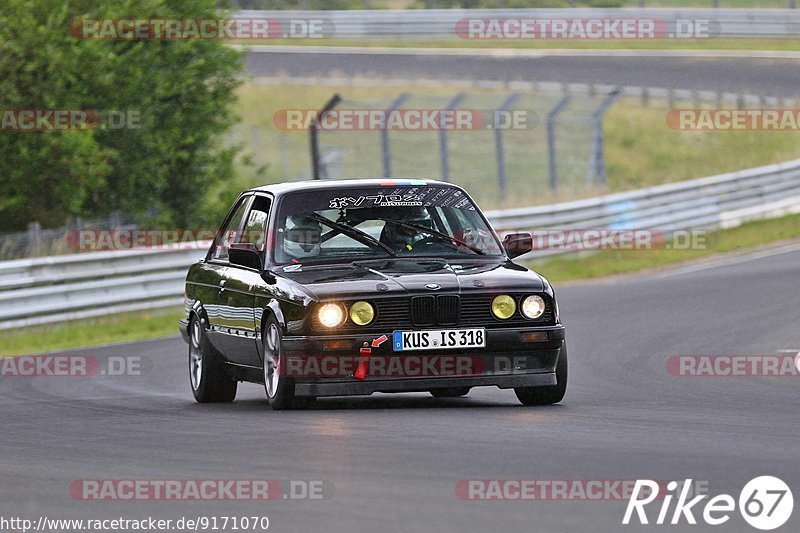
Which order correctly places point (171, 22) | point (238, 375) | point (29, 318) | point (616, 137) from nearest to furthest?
point (238, 375), point (29, 318), point (171, 22), point (616, 137)

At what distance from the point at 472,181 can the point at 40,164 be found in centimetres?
A: 1233

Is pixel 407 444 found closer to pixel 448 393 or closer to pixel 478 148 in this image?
pixel 448 393

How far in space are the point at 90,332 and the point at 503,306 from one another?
10.2 meters

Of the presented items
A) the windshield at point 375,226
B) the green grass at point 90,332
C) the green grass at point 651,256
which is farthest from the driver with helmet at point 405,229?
the green grass at point 651,256

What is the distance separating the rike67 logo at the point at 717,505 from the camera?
576 centimetres

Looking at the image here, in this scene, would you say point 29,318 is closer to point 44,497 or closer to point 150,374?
point 150,374

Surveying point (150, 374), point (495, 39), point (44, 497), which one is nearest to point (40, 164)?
point (150, 374)

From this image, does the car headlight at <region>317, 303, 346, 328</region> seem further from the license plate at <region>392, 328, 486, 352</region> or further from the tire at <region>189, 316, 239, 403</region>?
the tire at <region>189, 316, 239, 403</region>

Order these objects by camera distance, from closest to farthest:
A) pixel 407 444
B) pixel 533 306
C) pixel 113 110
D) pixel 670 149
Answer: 1. pixel 407 444
2. pixel 533 306
3. pixel 113 110
4. pixel 670 149

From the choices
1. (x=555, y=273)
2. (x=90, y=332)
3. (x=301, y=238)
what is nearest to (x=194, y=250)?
(x=90, y=332)

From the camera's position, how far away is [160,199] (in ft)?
84.8

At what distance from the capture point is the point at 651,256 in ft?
79.9

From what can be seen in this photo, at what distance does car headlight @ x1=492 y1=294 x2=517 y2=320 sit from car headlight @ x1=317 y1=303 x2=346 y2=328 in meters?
0.94

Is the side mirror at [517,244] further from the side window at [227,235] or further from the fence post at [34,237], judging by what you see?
the fence post at [34,237]
